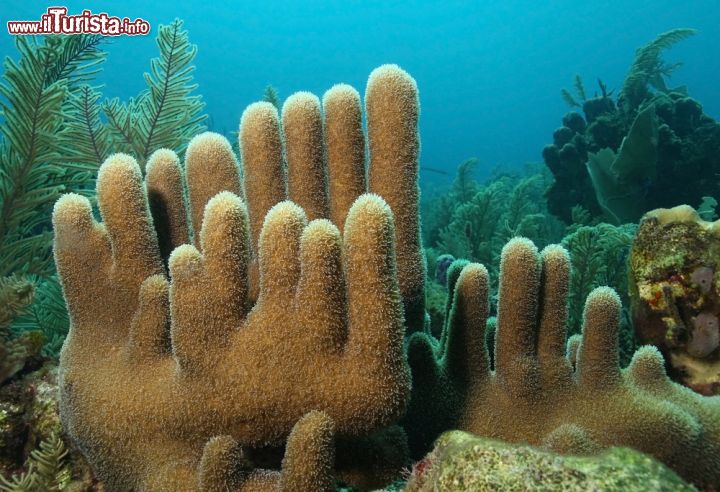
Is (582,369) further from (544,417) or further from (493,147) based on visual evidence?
(493,147)

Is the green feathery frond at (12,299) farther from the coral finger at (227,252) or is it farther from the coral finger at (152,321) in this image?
the coral finger at (227,252)

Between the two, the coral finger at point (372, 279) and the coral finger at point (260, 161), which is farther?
the coral finger at point (260, 161)

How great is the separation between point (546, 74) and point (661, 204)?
131 metres

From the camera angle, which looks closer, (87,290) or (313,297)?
(313,297)

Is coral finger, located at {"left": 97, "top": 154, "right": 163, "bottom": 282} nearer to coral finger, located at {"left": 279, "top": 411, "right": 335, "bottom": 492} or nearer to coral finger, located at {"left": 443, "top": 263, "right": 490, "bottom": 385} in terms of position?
coral finger, located at {"left": 279, "top": 411, "right": 335, "bottom": 492}

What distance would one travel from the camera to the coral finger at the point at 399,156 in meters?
1.95

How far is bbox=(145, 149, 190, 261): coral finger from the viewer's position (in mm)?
1989

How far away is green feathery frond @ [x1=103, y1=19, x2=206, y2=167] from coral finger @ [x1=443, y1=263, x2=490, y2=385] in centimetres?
272

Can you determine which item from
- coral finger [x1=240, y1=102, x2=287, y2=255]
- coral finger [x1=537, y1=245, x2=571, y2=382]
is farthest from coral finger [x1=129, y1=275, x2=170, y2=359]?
coral finger [x1=537, y1=245, x2=571, y2=382]

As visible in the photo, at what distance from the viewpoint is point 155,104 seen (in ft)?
12.0

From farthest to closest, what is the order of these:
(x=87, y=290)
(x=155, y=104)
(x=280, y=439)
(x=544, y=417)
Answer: (x=155, y=104), (x=544, y=417), (x=87, y=290), (x=280, y=439)

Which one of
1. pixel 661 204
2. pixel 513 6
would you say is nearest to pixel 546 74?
pixel 513 6

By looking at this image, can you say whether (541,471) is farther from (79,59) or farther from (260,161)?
(79,59)

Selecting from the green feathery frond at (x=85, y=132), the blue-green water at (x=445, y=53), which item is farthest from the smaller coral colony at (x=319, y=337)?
the blue-green water at (x=445, y=53)
